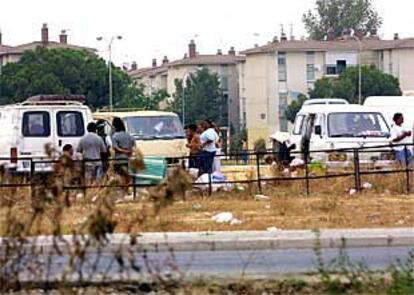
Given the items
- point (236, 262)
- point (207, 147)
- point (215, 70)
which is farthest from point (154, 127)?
point (215, 70)

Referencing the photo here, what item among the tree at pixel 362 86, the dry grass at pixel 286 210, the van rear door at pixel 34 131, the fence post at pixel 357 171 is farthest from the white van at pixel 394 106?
the tree at pixel 362 86

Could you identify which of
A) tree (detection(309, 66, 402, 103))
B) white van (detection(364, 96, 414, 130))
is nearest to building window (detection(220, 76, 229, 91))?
tree (detection(309, 66, 402, 103))

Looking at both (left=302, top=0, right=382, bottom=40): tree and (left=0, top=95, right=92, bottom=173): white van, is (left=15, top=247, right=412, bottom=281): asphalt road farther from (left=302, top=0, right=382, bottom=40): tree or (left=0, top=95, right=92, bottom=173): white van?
(left=302, top=0, right=382, bottom=40): tree

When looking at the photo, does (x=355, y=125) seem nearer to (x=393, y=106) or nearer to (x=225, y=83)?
(x=393, y=106)

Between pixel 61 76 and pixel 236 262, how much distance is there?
67.8m

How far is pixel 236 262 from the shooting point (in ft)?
54.6

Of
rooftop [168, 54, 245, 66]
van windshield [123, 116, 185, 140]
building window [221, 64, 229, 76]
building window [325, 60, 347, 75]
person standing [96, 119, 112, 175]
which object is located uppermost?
rooftop [168, 54, 245, 66]

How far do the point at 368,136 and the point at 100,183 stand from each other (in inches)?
378

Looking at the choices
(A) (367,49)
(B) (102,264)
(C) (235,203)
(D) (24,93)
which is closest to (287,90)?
(A) (367,49)

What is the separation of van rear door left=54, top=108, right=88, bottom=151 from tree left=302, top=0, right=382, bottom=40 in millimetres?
92230

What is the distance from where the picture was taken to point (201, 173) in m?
27.5

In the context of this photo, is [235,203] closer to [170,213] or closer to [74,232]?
[170,213]

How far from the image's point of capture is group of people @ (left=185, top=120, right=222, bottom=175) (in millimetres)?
27516

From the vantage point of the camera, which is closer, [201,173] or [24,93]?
[201,173]
